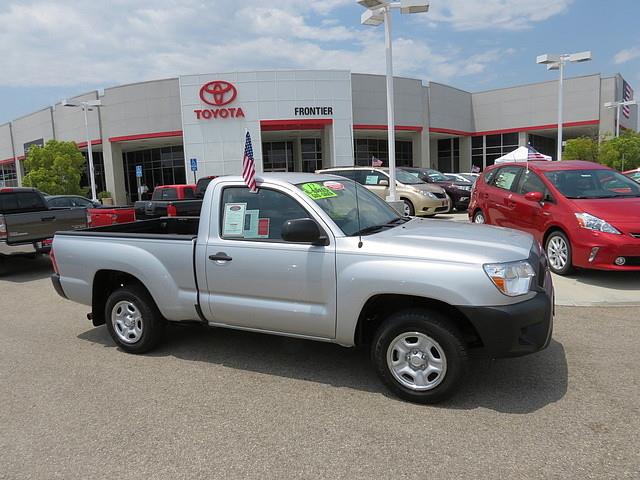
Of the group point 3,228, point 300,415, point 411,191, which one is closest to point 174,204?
point 3,228

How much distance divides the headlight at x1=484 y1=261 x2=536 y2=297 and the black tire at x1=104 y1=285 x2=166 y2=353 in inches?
128

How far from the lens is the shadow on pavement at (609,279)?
696cm

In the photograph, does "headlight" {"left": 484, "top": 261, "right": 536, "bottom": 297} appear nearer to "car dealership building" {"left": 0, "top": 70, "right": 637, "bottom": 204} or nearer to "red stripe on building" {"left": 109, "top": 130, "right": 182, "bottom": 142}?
"car dealership building" {"left": 0, "top": 70, "right": 637, "bottom": 204}

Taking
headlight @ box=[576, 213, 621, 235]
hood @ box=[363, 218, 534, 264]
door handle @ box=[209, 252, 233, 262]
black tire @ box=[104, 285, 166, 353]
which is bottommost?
black tire @ box=[104, 285, 166, 353]

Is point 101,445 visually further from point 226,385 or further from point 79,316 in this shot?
point 79,316

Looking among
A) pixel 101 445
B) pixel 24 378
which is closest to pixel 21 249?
pixel 24 378

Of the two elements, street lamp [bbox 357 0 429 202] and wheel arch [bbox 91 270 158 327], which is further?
street lamp [bbox 357 0 429 202]

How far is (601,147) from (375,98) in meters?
16.0

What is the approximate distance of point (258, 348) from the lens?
5.11m

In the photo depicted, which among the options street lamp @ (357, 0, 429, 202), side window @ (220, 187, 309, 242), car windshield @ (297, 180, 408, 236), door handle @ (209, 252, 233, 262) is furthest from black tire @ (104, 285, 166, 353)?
street lamp @ (357, 0, 429, 202)

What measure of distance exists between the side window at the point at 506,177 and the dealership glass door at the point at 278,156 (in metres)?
34.0

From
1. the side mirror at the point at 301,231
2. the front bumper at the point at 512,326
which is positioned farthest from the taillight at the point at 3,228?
the front bumper at the point at 512,326

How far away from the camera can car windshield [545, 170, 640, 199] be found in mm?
7680

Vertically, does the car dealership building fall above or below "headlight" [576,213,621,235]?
above
